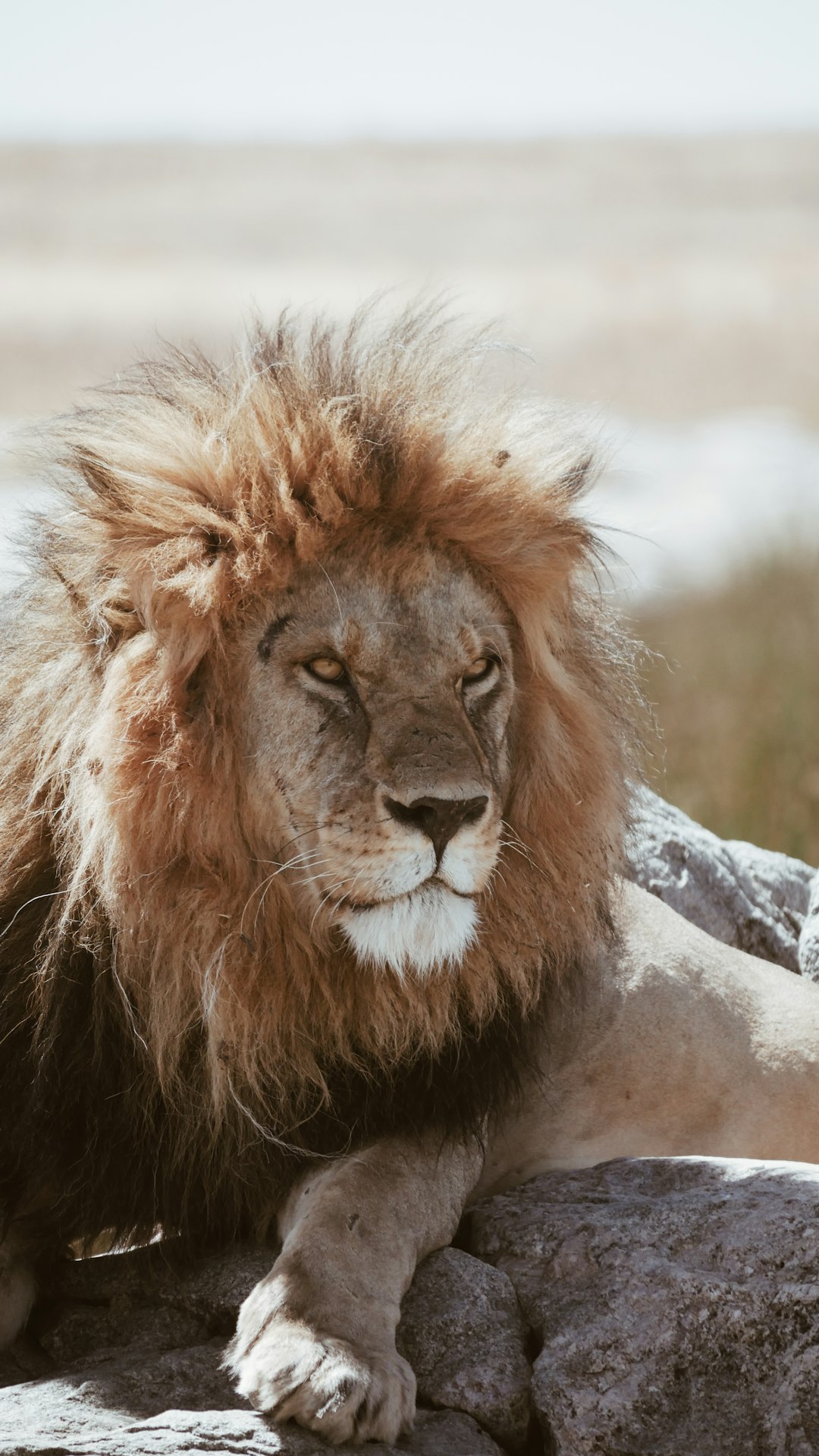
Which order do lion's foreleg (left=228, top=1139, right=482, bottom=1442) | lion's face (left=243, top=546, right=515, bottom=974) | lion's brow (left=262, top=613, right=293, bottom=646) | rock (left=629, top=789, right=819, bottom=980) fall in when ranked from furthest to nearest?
1. rock (left=629, top=789, right=819, bottom=980)
2. lion's brow (left=262, top=613, right=293, bottom=646)
3. lion's face (left=243, top=546, right=515, bottom=974)
4. lion's foreleg (left=228, top=1139, right=482, bottom=1442)

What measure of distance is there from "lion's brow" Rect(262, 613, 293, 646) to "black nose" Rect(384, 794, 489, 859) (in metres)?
0.43

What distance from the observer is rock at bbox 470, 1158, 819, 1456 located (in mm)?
2609

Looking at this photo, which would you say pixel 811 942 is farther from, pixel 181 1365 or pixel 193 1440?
pixel 193 1440

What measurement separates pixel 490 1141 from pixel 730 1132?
0.67 meters

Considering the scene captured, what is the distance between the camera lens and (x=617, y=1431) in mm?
2607

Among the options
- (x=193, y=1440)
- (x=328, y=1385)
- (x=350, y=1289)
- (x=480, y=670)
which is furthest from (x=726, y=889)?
(x=193, y=1440)

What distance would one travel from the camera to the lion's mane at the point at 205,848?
120 inches

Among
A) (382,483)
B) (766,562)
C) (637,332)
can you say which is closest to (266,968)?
(382,483)

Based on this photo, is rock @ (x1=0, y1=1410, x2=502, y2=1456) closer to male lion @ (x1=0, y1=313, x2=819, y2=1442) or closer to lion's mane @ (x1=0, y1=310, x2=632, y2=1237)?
male lion @ (x1=0, y1=313, x2=819, y2=1442)

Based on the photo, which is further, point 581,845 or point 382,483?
point 581,845

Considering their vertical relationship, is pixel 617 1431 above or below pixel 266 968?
below

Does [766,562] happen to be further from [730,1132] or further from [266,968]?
[266,968]

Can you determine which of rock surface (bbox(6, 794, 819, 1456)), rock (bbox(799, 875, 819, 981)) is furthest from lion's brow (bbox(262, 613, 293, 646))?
rock (bbox(799, 875, 819, 981))

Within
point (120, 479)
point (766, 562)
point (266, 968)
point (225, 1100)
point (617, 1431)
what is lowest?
point (617, 1431)
